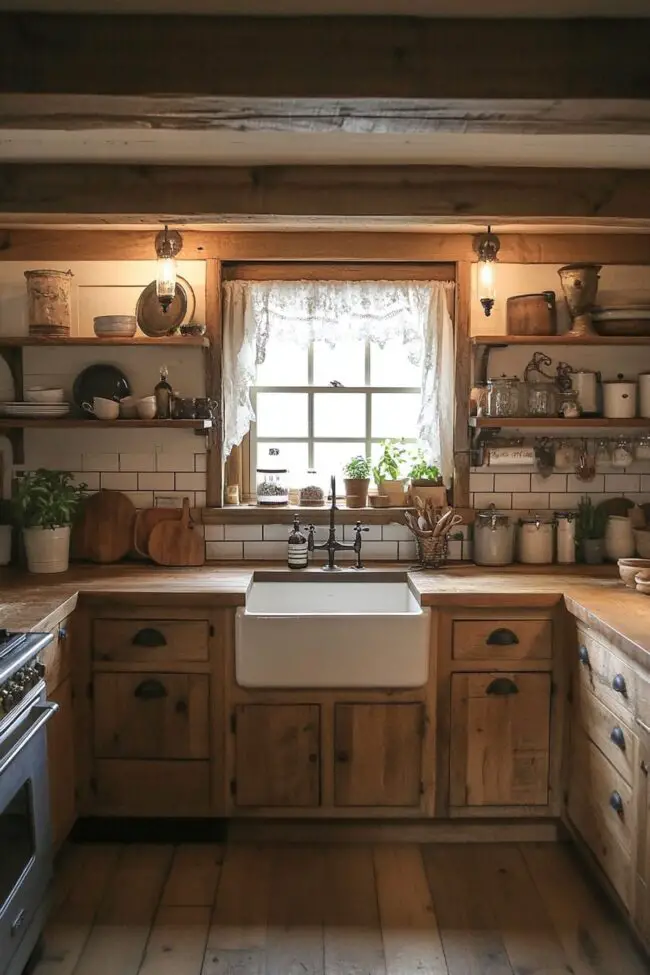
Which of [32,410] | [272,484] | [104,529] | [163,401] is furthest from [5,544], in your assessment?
[272,484]

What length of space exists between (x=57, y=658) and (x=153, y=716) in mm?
437

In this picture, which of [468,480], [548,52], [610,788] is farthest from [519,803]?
[548,52]

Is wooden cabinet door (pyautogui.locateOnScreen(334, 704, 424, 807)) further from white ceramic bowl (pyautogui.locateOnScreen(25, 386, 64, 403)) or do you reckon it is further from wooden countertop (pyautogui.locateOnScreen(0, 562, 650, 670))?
white ceramic bowl (pyautogui.locateOnScreen(25, 386, 64, 403))

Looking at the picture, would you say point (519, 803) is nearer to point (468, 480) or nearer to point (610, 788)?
point (610, 788)

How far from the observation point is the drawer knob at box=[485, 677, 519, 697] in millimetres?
3139

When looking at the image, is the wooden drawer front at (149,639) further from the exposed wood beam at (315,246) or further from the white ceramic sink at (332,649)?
the exposed wood beam at (315,246)

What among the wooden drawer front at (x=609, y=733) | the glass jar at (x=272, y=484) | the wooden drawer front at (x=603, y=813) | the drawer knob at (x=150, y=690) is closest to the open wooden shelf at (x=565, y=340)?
the glass jar at (x=272, y=484)

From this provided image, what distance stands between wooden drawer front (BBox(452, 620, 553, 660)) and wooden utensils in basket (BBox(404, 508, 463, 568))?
1.76ft

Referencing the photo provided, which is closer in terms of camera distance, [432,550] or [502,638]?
[502,638]

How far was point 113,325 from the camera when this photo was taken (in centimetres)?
354

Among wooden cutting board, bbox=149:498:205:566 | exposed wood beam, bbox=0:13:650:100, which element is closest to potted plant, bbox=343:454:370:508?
wooden cutting board, bbox=149:498:205:566

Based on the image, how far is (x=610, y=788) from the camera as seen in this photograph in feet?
8.75

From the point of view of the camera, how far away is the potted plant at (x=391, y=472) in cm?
382

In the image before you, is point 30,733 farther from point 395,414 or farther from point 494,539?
point 395,414
